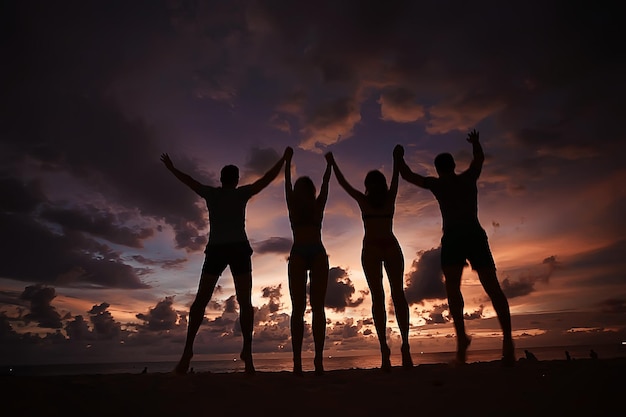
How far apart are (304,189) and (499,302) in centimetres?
361

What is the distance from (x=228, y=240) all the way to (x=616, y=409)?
5.36 metres

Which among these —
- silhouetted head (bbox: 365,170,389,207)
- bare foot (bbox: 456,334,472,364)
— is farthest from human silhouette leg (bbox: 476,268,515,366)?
silhouetted head (bbox: 365,170,389,207)

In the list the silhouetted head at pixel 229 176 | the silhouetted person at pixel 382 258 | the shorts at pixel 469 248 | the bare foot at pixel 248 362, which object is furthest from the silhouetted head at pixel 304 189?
the bare foot at pixel 248 362

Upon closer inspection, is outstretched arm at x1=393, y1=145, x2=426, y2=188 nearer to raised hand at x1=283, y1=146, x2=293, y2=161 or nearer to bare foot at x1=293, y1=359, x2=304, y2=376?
raised hand at x1=283, y1=146, x2=293, y2=161

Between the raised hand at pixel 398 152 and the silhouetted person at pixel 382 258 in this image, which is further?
the raised hand at pixel 398 152

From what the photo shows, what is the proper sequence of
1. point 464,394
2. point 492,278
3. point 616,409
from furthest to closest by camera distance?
point 492,278 < point 464,394 < point 616,409

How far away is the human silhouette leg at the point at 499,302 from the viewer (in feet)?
19.9

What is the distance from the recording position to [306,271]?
6.49m

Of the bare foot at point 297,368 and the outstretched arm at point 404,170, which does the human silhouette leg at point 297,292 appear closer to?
the bare foot at point 297,368

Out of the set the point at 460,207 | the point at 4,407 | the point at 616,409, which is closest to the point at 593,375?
the point at 616,409

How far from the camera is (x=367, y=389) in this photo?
4.75 m

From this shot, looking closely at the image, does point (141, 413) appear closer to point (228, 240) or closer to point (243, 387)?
point (243, 387)

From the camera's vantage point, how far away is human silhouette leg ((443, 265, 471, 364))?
253 inches

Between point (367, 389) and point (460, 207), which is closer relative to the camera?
point (367, 389)
